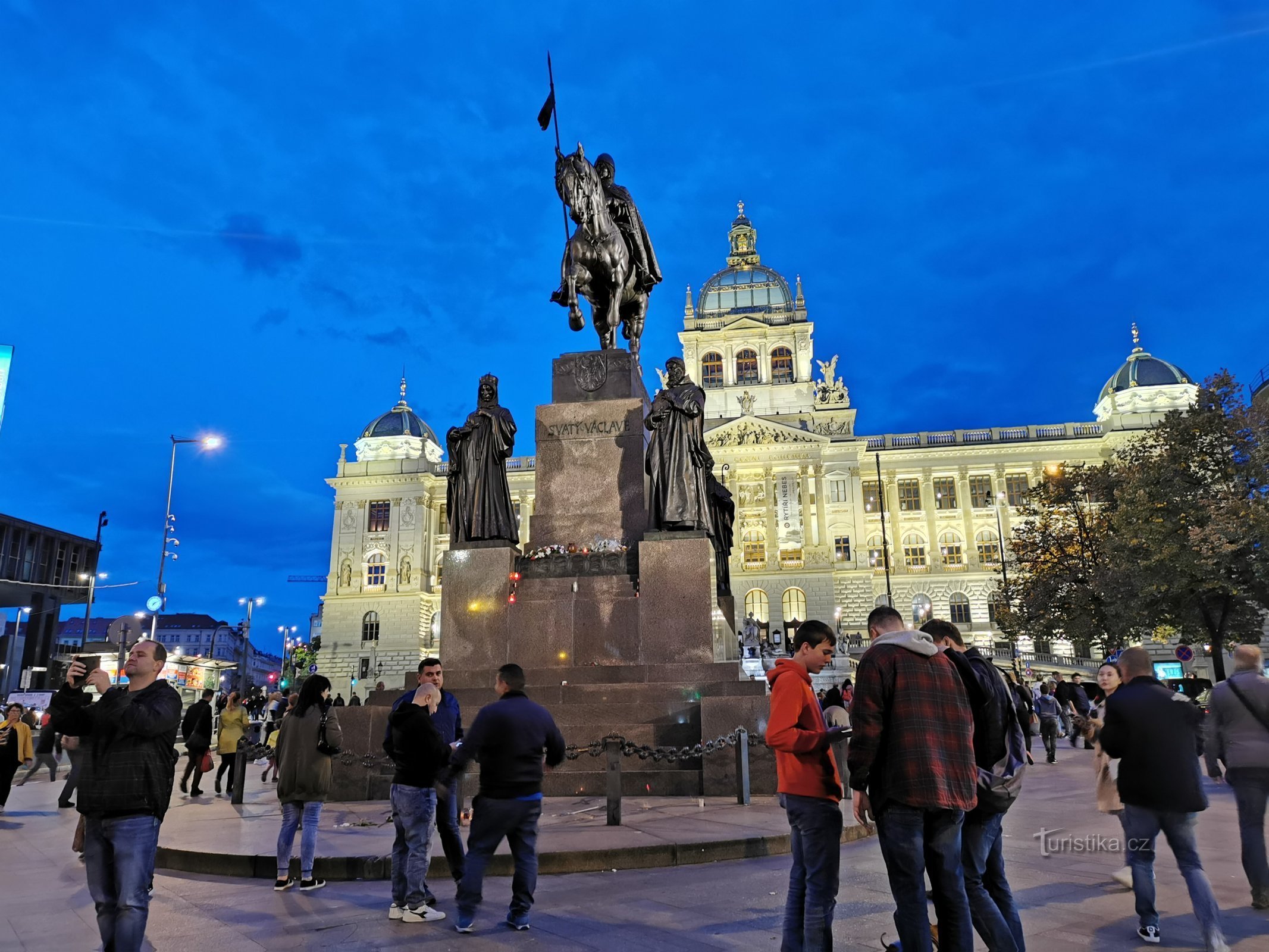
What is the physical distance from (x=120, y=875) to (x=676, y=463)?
865cm

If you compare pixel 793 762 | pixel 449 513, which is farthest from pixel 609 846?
pixel 449 513

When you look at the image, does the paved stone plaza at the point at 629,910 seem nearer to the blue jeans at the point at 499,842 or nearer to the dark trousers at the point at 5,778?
the blue jeans at the point at 499,842

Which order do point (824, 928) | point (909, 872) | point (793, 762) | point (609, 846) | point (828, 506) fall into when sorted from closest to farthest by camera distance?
point (909, 872) → point (824, 928) → point (793, 762) → point (609, 846) → point (828, 506)

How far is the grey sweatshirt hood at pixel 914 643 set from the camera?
4.09m

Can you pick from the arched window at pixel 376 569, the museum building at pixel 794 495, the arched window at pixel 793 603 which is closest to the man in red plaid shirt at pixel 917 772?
the museum building at pixel 794 495

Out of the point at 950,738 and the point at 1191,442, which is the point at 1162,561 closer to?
the point at 1191,442

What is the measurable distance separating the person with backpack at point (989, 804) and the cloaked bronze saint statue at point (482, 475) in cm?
863

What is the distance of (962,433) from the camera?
6844 centimetres

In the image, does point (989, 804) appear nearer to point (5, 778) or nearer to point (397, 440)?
point (5, 778)

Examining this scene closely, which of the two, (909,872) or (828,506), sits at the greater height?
(828,506)

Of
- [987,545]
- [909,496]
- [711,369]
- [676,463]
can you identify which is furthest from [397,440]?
[676,463]

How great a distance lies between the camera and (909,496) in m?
68.2

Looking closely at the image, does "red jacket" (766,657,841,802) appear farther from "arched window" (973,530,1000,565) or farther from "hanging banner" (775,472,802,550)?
"arched window" (973,530,1000,565)

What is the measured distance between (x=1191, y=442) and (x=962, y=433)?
4200cm
